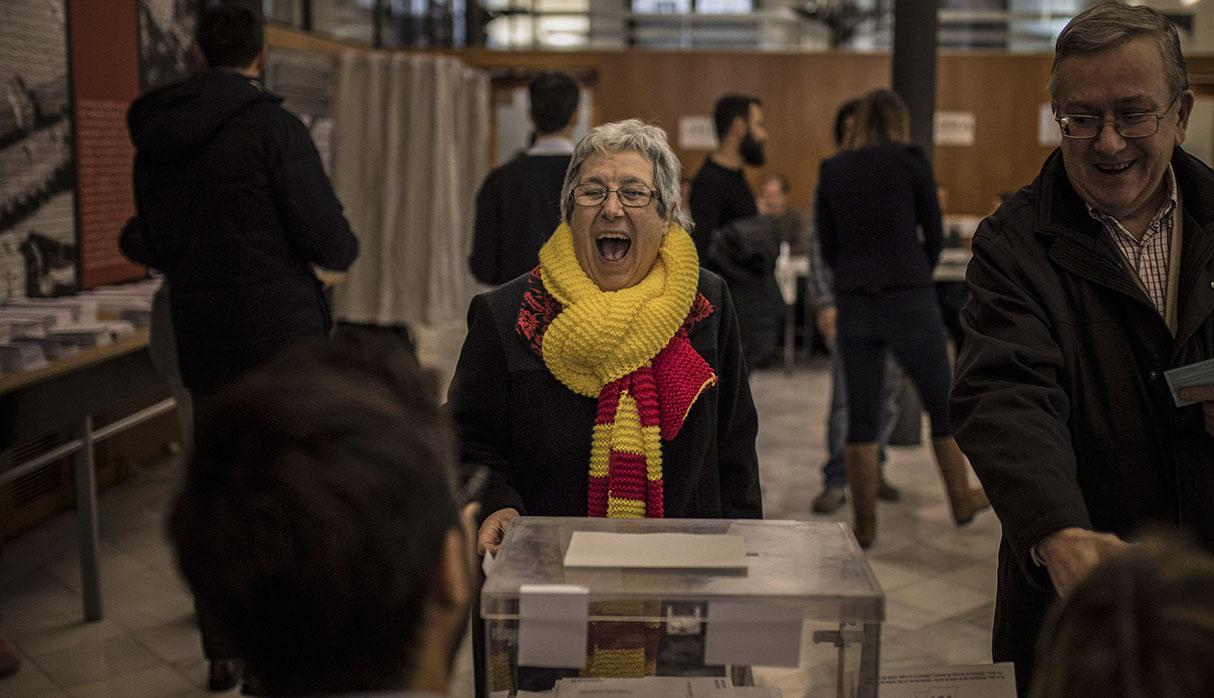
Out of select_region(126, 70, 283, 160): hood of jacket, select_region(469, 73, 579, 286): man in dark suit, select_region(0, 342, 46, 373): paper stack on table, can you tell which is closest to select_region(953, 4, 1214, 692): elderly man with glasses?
select_region(126, 70, 283, 160): hood of jacket

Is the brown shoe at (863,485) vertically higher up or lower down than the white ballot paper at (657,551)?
lower down

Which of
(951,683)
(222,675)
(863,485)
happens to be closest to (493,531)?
(951,683)

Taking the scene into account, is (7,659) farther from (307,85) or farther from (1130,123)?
(307,85)

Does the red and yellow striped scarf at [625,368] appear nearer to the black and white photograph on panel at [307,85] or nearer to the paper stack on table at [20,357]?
the paper stack on table at [20,357]

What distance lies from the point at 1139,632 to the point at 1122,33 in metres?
1.15

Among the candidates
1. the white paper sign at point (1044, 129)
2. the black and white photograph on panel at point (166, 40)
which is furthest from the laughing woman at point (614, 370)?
the white paper sign at point (1044, 129)

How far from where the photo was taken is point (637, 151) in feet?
7.50

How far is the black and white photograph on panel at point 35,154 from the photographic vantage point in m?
4.46

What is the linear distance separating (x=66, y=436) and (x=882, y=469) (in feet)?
12.2

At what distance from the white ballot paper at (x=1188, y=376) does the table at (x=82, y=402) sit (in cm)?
297

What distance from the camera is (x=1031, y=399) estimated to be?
5.61ft

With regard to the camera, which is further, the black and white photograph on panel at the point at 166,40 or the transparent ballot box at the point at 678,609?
the black and white photograph on panel at the point at 166,40

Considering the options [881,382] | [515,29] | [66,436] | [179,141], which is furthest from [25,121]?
[515,29]

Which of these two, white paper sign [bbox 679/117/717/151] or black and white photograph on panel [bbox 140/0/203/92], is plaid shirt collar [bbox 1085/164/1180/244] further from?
white paper sign [bbox 679/117/717/151]
